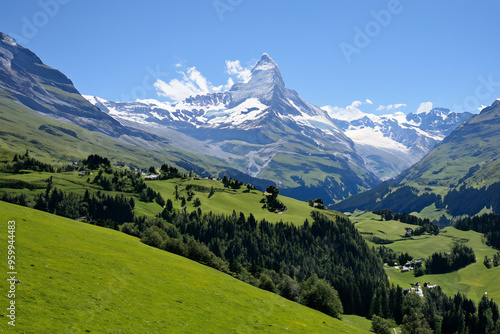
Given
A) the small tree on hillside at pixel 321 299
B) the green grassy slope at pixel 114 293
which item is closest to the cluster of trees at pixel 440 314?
the small tree on hillside at pixel 321 299

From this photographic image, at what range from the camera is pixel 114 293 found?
4456 centimetres

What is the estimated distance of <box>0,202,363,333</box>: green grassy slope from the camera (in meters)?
34.7

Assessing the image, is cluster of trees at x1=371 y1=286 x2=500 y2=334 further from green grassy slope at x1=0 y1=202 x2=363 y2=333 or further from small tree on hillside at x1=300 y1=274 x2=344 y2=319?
green grassy slope at x1=0 y1=202 x2=363 y2=333

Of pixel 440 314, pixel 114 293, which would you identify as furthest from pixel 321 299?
pixel 440 314

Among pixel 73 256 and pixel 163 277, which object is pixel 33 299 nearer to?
pixel 73 256

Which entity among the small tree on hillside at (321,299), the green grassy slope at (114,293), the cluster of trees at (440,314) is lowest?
the cluster of trees at (440,314)

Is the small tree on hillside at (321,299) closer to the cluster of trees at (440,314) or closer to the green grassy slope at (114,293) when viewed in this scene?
the green grassy slope at (114,293)

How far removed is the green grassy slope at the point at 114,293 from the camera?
3472cm

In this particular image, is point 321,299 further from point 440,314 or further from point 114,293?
point 440,314

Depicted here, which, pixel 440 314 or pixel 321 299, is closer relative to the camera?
pixel 321 299

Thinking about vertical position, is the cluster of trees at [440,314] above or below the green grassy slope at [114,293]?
below

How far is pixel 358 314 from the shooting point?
182m

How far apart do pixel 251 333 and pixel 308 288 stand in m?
62.4

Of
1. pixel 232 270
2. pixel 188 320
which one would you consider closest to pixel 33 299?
pixel 188 320
